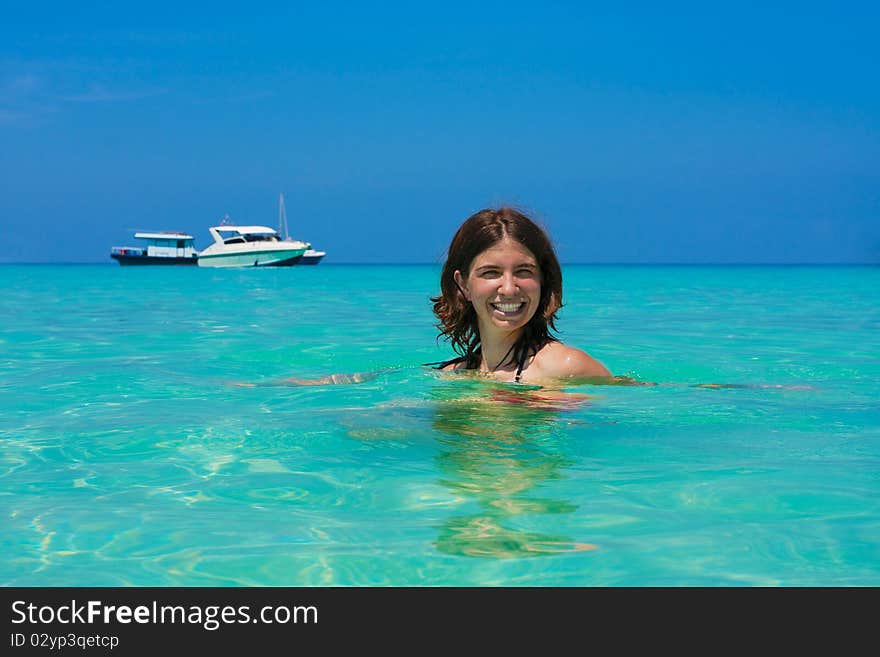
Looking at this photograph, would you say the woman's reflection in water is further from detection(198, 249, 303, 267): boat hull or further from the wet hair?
detection(198, 249, 303, 267): boat hull

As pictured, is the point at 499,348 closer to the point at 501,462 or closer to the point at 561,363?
the point at 561,363

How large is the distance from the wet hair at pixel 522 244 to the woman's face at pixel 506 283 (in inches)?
1.6

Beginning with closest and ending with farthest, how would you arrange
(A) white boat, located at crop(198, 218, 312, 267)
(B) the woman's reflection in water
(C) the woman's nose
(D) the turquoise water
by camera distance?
1. (D) the turquoise water
2. (B) the woman's reflection in water
3. (C) the woman's nose
4. (A) white boat, located at crop(198, 218, 312, 267)

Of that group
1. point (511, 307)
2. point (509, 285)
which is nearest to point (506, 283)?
point (509, 285)

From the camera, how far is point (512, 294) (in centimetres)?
456

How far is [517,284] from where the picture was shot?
4562 mm

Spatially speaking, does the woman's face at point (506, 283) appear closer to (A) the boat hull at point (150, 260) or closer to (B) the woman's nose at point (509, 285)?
(B) the woman's nose at point (509, 285)

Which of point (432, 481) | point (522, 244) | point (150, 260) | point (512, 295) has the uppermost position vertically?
point (150, 260)

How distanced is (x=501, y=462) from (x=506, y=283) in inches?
54.0

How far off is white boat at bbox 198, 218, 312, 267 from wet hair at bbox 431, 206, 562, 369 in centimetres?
5369

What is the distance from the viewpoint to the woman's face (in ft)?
15.0

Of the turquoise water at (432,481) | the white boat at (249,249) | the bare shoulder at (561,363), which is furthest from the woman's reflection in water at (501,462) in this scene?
the white boat at (249,249)

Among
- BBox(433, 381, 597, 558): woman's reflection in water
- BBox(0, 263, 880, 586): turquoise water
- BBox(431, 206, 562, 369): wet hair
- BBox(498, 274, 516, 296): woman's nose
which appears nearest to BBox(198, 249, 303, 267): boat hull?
BBox(0, 263, 880, 586): turquoise water
